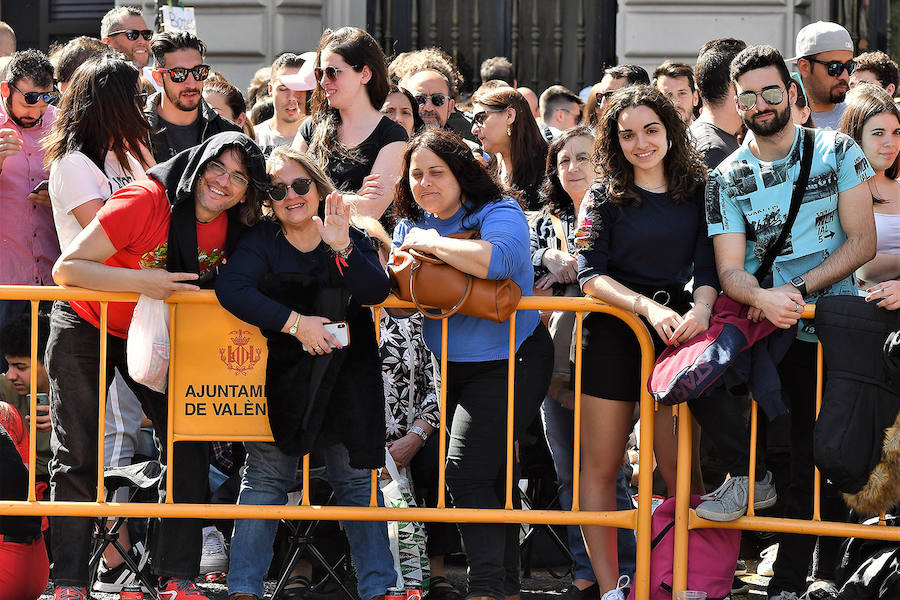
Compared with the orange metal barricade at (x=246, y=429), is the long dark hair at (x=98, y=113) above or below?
above

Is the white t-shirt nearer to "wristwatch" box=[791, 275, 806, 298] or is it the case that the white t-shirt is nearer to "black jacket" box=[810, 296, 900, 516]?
"wristwatch" box=[791, 275, 806, 298]

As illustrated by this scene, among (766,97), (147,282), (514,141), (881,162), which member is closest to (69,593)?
(147,282)

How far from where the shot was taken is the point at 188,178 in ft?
17.2

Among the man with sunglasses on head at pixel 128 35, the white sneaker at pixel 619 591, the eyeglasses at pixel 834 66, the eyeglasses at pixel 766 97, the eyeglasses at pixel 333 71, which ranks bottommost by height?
the white sneaker at pixel 619 591

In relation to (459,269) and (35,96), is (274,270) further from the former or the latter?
(35,96)

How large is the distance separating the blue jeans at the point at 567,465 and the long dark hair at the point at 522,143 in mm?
1556

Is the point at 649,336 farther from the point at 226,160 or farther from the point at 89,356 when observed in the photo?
the point at 89,356

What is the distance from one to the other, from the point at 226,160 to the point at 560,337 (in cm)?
175

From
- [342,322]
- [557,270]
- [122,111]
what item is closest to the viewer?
[342,322]

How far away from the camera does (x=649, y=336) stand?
5312 millimetres

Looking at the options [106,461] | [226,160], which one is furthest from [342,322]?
[106,461]

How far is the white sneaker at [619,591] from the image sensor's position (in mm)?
5438

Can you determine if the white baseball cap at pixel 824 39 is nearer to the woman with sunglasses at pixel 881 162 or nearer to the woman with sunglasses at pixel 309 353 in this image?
the woman with sunglasses at pixel 881 162

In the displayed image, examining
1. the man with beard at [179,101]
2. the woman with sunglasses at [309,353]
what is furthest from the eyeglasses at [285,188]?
the man with beard at [179,101]
